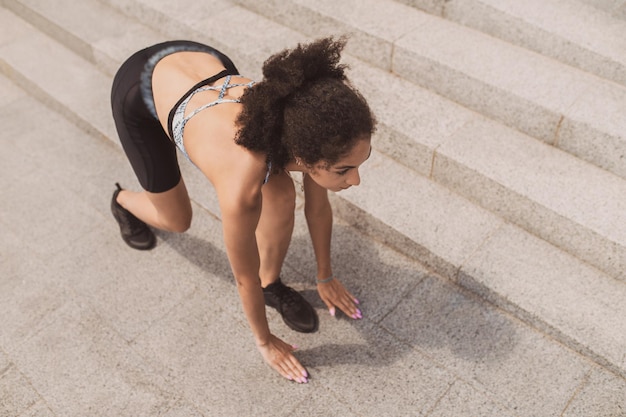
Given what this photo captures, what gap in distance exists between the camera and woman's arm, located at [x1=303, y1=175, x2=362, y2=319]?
2.97 metres

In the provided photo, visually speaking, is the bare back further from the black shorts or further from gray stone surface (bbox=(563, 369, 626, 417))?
gray stone surface (bbox=(563, 369, 626, 417))

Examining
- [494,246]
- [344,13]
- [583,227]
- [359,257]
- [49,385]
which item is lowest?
[49,385]

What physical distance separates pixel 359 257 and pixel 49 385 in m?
Answer: 1.96

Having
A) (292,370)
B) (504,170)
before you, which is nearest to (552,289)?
(504,170)

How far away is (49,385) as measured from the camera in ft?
10.3

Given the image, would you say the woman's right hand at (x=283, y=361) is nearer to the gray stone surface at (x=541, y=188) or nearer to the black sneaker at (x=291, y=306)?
the black sneaker at (x=291, y=306)

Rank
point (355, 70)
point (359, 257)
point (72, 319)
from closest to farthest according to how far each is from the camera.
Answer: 1. point (72, 319)
2. point (359, 257)
3. point (355, 70)

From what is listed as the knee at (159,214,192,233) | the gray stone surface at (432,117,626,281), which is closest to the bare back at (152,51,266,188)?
the knee at (159,214,192,233)

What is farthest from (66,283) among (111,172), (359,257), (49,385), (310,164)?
(310,164)

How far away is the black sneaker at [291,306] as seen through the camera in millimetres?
3309

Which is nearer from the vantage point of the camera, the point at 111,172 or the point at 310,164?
the point at 310,164

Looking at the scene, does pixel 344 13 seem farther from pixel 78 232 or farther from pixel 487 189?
pixel 78 232

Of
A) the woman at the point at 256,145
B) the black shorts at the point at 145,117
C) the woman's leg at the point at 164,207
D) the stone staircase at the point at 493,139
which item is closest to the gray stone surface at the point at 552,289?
the stone staircase at the point at 493,139

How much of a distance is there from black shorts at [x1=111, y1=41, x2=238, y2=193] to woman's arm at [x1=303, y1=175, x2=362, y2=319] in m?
0.76
